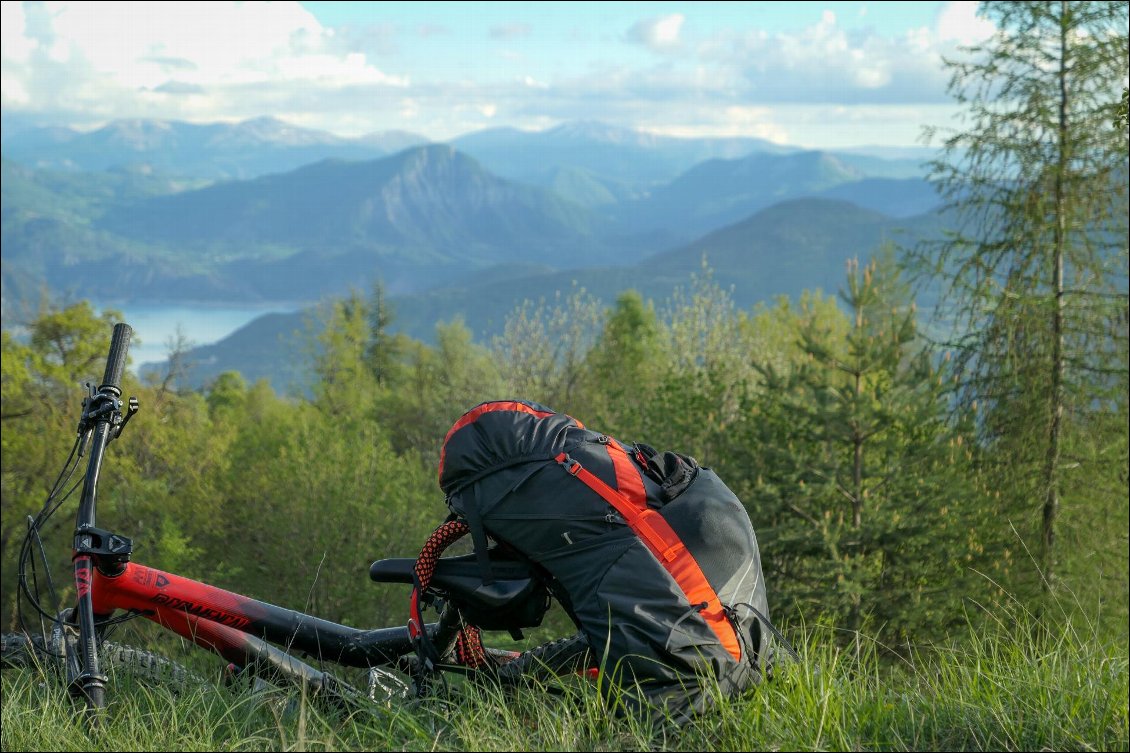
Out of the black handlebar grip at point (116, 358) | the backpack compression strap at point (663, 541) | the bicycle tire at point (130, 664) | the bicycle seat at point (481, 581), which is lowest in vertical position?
the bicycle tire at point (130, 664)

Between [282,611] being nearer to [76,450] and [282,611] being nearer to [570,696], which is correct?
[76,450]

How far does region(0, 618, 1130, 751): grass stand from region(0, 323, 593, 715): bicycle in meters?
0.14

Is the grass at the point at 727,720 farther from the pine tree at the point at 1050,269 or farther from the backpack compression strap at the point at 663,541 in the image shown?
the pine tree at the point at 1050,269

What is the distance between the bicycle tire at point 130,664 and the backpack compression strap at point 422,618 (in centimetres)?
79

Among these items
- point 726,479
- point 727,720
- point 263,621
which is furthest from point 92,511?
point 726,479

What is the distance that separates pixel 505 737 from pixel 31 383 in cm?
3145

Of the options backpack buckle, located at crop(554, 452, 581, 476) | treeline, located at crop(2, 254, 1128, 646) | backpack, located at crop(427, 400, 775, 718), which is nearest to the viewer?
backpack, located at crop(427, 400, 775, 718)

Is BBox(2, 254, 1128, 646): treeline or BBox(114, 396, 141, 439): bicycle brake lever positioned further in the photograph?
BBox(2, 254, 1128, 646): treeline

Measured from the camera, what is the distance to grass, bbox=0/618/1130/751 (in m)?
2.52

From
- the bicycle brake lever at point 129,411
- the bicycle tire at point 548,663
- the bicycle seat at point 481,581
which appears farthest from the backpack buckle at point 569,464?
the bicycle brake lever at point 129,411

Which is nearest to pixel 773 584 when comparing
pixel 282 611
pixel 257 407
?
pixel 282 611

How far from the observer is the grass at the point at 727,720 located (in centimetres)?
252

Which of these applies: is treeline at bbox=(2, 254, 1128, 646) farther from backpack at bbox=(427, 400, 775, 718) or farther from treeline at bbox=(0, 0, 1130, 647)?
backpack at bbox=(427, 400, 775, 718)

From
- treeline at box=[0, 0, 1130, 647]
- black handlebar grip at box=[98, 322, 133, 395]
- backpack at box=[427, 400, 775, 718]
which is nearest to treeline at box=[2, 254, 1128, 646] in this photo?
treeline at box=[0, 0, 1130, 647]
